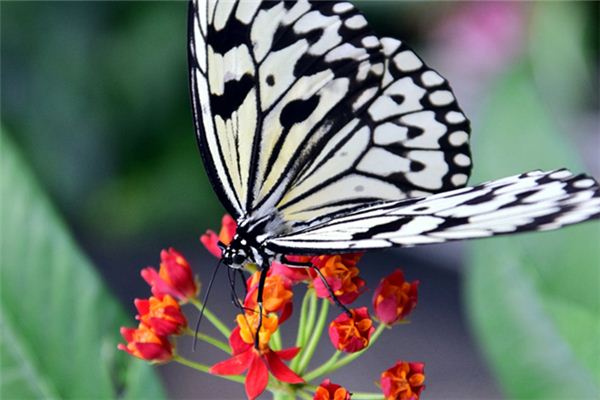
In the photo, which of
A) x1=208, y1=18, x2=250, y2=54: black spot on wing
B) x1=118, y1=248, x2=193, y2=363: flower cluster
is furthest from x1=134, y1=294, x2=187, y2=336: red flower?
x1=208, y1=18, x2=250, y2=54: black spot on wing

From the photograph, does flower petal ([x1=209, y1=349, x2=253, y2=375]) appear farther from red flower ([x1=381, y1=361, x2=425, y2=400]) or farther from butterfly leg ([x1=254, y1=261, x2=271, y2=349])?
red flower ([x1=381, y1=361, x2=425, y2=400])

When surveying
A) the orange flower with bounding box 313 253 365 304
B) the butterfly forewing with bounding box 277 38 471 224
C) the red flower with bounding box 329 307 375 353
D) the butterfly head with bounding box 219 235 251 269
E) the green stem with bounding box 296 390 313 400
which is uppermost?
the butterfly forewing with bounding box 277 38 471 224

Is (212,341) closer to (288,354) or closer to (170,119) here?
(288,354)

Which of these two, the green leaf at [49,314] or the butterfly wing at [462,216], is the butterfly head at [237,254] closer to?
the butterfly wing at [462,216]

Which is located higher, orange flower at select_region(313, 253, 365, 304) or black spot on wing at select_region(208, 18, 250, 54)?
black spot on wing at select_region(208, 18, 250, 54)

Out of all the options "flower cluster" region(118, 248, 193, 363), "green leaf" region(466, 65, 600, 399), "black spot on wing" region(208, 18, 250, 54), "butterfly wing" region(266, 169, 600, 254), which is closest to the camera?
"butterfly wing" region(266, 169, 600, 254)

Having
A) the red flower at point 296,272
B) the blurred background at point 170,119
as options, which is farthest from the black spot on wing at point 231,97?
the blurred background at point 170,119
